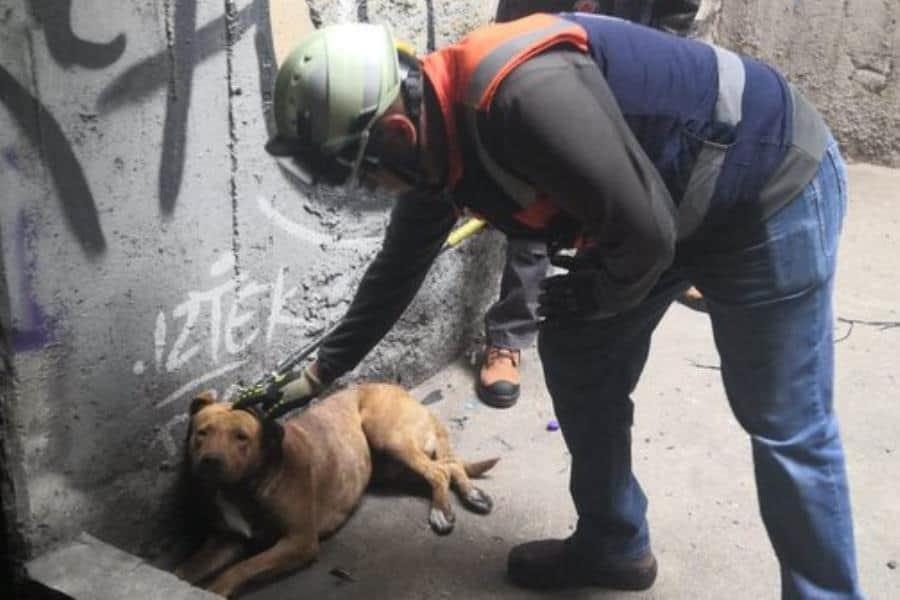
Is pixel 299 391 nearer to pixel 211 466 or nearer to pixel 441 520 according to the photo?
pixel 211 466

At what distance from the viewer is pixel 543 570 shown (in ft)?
10.4

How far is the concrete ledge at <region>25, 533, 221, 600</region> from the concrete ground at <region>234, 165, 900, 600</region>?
0.43 metres

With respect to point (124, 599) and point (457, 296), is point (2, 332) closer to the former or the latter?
point (124, 599)

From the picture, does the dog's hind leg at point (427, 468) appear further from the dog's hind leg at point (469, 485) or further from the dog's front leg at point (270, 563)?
the dog's front leg at point (270, 563)

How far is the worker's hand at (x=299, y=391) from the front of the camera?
116 inches

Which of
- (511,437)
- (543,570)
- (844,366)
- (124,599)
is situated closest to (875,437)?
(844,366)

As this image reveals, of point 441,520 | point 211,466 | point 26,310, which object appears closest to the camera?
point 26,310

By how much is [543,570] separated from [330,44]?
173 centimetres

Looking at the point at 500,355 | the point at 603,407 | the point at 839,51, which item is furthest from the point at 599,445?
the point at 839,51

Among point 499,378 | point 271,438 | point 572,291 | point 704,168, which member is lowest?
point 499,378

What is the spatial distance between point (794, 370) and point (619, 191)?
0.71m

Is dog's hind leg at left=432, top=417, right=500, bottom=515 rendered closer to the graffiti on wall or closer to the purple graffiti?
the graffiti on wall

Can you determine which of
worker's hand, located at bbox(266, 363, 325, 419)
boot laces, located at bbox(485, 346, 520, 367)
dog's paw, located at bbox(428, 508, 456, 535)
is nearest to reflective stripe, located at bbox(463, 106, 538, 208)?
worker's hand, located at bbox(266, 363, 325, 419)

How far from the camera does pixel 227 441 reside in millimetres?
3066
